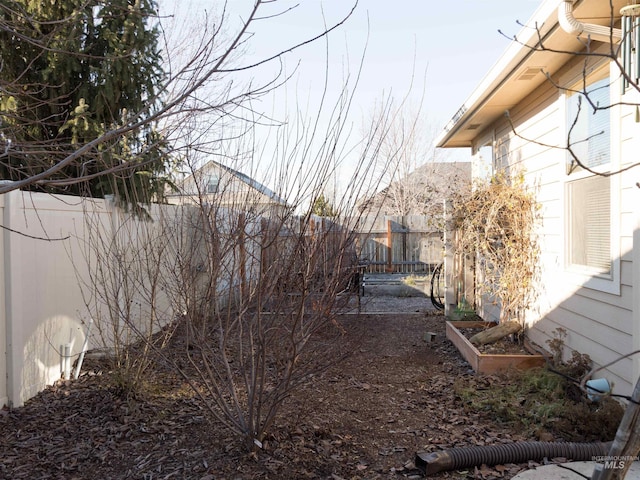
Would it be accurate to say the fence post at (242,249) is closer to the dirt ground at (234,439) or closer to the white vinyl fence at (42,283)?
the dirt ground at (234,439)

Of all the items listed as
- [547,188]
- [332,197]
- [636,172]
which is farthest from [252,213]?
[547,188]

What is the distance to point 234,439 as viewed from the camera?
3.41m

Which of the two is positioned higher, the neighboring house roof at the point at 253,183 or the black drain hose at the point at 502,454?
the neighboring house roof at the point at 253,183

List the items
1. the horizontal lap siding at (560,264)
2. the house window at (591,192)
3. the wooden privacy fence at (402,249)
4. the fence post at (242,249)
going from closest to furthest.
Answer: the fence post at (242,249), the horizontal lap siding at (560,264), the house window at (591,192), the wooden privacy fence at (402,249)

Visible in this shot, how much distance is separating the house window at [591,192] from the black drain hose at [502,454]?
1466 millimetres

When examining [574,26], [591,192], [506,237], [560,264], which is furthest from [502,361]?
[574,26]

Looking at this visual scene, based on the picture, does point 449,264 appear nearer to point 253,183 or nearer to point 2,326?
point 253,183

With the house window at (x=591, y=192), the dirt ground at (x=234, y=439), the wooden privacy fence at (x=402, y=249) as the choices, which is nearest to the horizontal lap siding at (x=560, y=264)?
the house window at (x=591, y=192)

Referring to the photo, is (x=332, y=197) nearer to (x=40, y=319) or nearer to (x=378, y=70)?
(x=378, y=70)

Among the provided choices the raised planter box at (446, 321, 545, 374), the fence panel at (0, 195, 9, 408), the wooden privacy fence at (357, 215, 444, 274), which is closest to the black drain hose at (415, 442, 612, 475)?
the raised planter box at (446, 321, 545, 374)

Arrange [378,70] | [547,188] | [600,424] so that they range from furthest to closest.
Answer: [547,188], [378,70], [600,424]

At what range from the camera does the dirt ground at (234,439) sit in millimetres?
3129

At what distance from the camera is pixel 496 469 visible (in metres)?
3.12

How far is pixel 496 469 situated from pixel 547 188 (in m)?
3.27
